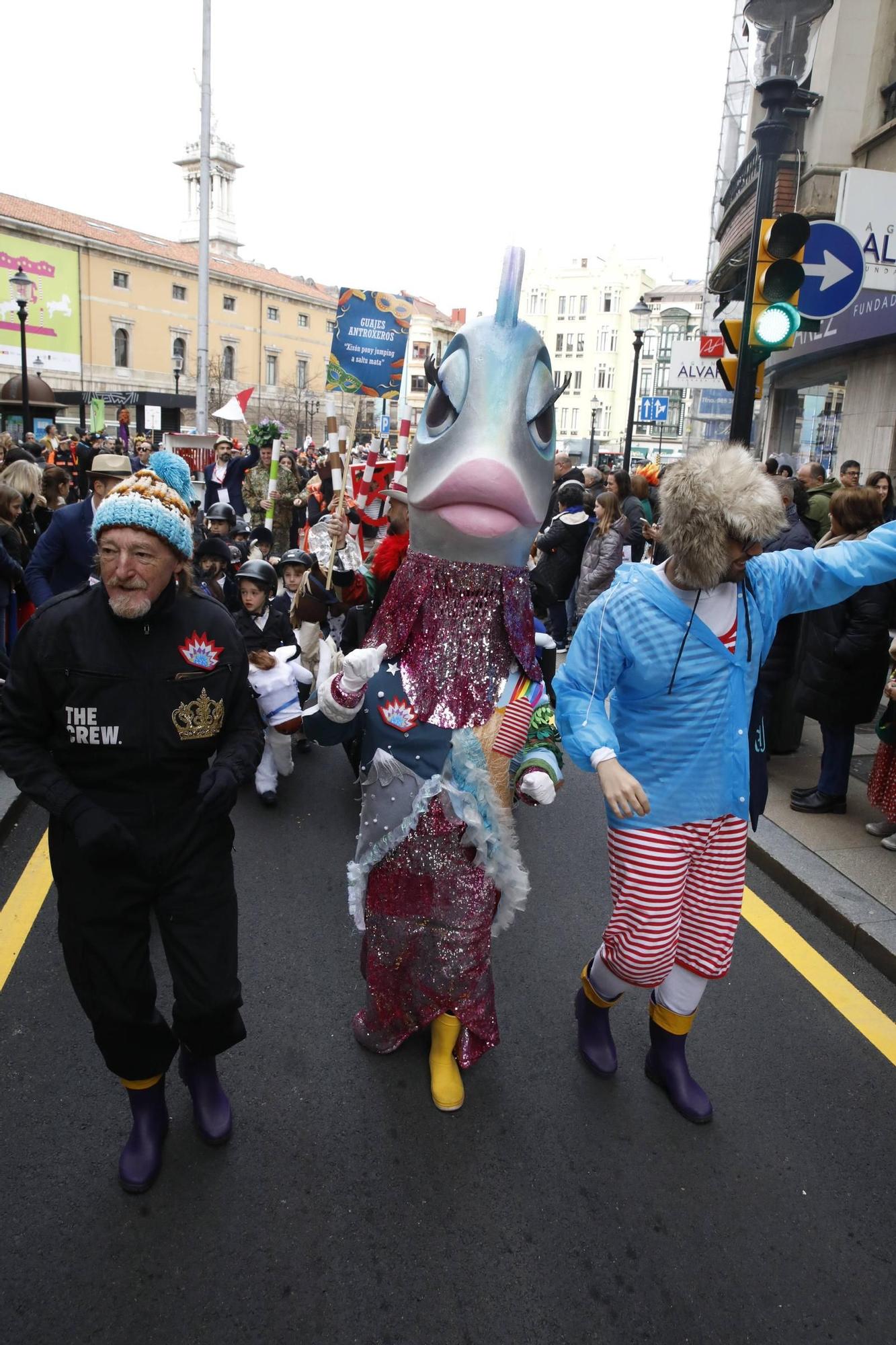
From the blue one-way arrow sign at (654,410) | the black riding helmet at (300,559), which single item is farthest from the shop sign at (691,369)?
the black riding helmet at (300,559)

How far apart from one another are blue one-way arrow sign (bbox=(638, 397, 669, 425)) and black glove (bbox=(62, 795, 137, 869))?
23.7 meters

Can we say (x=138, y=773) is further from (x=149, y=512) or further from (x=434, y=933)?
(x=434, y=933)

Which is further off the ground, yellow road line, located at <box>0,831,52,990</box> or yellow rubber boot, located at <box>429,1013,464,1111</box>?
yellow rubber boot, located at <box>429,1013,464,1111</box>

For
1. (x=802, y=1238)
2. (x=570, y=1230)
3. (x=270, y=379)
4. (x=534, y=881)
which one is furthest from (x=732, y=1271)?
(x=270, y=379)

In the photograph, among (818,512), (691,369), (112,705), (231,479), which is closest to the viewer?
(112,705)

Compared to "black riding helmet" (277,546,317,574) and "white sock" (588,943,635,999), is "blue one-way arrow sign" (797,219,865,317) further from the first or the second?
"white sock" (588,943,635,999)

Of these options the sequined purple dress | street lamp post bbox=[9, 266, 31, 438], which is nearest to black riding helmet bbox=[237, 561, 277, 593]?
the sequined purple dress

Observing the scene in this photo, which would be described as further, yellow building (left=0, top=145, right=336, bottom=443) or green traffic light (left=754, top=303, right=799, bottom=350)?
yellow building (left=0, top=145, right=336, bottom=443)

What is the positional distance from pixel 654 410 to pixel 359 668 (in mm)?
23426

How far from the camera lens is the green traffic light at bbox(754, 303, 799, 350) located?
18.2ft

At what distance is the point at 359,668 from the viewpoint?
2.71m

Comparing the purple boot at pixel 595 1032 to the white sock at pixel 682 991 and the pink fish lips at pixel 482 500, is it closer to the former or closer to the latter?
the white sock at pixel 682 991

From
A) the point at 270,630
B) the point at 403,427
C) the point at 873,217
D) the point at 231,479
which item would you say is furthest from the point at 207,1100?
the point at 231,479

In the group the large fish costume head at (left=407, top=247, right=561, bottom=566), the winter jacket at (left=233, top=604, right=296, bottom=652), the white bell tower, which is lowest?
the winter jacket at (left=233, top=604, right=296, bottom=652)
